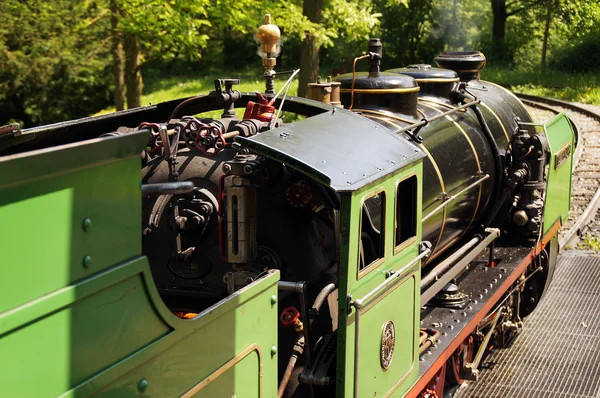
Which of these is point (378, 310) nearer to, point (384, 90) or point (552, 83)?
point (384, 90)

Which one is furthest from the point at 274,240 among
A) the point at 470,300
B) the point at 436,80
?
the point at 436,80

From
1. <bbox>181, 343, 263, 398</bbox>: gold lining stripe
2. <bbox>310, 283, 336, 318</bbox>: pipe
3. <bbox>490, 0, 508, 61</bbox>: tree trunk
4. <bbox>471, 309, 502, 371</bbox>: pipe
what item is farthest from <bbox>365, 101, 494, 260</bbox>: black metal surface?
<bbox>490, 0, 508, 61</bbox>: tree trunk

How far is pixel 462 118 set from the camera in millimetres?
7008

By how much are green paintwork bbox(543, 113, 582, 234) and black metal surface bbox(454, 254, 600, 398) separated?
912 mm

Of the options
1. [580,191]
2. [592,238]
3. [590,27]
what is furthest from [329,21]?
[590,27]

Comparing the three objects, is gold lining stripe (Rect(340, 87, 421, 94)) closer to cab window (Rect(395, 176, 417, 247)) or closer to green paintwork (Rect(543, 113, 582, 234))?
cab window (Rect(395, 176, 417, 247))

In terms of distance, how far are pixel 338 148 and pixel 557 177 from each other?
4680mm

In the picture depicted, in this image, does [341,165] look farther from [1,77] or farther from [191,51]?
[1,77]

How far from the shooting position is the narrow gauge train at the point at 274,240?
2363 millimetres

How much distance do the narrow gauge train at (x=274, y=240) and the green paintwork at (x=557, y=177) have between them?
0.04m

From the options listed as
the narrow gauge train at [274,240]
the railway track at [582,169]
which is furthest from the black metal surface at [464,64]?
the railway track at [582,169]

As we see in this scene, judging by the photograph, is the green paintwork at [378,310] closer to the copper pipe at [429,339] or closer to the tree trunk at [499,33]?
the copper pipe at [429,339]

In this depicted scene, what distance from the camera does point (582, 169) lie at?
45.9 ft

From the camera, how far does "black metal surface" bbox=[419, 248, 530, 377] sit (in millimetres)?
5496
